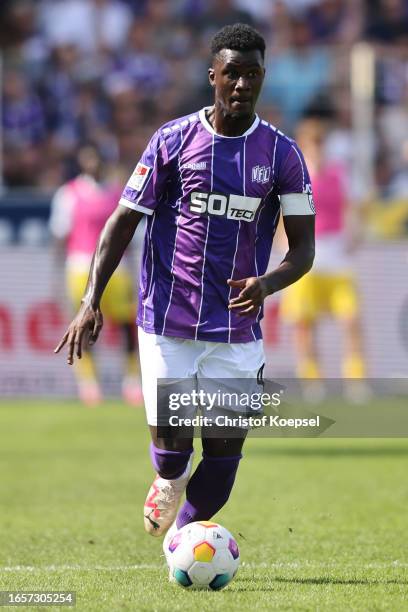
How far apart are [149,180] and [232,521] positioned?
8.71 feet

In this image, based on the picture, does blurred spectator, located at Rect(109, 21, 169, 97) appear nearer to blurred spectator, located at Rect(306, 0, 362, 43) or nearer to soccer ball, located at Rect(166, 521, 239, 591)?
blurred spectator, located at Rect(306, 0, 362, 43)

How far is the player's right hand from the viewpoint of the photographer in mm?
5023

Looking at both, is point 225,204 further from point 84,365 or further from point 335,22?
point 335,22

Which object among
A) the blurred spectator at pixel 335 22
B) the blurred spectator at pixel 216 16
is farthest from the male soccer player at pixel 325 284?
the blurred spectator at pixel 335 22

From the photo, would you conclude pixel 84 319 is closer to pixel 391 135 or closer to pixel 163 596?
pixel 163 596

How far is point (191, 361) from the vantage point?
213 inches

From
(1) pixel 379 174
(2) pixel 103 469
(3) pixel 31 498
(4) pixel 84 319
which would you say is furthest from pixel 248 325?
(1) pixel 379 174

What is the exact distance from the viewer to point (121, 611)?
4.53 metres

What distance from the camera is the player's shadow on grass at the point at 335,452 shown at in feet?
33.6

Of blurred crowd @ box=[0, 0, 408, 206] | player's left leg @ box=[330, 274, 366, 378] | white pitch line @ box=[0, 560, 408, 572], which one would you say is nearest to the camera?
white pitch line @ box=[0, 560, 408, 572]

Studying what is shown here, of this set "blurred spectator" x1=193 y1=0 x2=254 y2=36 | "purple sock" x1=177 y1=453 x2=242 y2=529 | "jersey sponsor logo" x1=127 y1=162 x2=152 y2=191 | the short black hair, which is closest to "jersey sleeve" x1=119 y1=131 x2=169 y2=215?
"jersey sponsor logo" x1=127 y1=162 x2=152 y2=191

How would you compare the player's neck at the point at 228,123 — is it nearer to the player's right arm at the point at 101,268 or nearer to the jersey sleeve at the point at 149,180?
the jersey sleeve at the point at 149,180

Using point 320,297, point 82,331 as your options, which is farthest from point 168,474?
point 320,297

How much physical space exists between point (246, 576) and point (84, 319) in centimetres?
137
